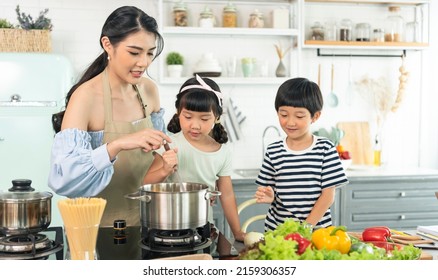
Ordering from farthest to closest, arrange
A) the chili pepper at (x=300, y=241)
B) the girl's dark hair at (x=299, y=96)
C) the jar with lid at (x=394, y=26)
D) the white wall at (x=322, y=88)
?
the jar with lid at (x=394, y=26)
the white wall at (x=322, y=88)
the girl's dark hair at (x=299, y=96)
the chili pepper at (x=300, y=241)

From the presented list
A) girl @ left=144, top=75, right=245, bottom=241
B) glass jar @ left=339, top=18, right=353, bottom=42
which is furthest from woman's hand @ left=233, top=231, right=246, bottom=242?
glass jar @ left=339, top=18, right=353, bottom=42

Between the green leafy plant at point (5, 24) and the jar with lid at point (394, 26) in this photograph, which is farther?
the jar with lid at point (394, 26)

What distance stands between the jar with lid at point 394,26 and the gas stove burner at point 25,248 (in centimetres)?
384

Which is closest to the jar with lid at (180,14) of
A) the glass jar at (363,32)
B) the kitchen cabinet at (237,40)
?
the kitchen cabinet at (237,40)

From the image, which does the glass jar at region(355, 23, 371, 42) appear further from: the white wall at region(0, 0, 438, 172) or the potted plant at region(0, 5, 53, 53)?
the potted plant at region(0, 5, 53, 53)

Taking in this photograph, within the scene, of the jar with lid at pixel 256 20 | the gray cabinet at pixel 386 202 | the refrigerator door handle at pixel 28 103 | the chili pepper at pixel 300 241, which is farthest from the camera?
the jar with lid at pixel 256 20

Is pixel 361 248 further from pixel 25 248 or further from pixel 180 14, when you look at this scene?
pixel 180 14

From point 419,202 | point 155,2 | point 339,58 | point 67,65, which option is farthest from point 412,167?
point 67,65

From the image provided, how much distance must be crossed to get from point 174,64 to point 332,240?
3.01 metres

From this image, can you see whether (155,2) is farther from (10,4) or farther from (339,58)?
(339,58)

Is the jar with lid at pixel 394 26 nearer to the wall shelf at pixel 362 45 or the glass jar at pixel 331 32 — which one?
the wall shelf at pixel 362 45

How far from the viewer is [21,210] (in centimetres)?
163

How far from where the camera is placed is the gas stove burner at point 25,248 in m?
1.62

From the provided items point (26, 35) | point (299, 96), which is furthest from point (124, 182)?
point (26, 35)
